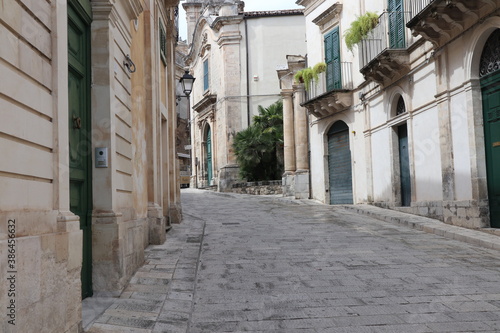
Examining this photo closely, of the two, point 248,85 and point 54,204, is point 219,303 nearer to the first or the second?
point 54,204

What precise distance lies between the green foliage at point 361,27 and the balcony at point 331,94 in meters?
1.88

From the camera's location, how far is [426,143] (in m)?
12.6

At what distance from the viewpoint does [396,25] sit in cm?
1385

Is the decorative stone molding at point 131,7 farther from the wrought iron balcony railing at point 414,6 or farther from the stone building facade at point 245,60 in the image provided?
the stone building facade at point 245,60

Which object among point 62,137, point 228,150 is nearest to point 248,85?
point 228,150

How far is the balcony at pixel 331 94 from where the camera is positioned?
691 inches

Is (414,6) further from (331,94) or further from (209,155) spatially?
(209,155)

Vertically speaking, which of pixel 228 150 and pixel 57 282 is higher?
pixel 228 150

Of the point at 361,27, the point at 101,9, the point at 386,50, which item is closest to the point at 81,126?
the point at 101,9

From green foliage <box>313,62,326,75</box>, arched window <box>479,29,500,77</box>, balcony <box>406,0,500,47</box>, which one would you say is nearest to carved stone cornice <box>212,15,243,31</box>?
green foliage <box>313,62,326,75</box>

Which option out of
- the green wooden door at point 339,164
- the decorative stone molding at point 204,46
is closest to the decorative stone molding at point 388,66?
the green wooden door at point 339,164

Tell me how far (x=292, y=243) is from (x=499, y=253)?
347 centimetres

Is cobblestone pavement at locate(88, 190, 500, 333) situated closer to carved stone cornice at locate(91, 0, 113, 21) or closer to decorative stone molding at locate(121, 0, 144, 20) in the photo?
carved stone cornice at locate(91, 0, 113, 21)

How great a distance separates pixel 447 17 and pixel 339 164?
9.01m
